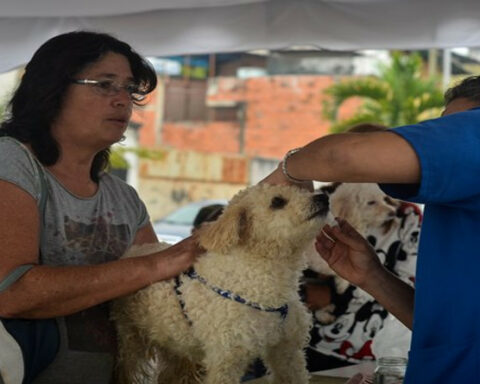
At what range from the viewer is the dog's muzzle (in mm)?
2057

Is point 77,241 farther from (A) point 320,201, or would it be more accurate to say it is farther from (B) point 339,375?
(B) point 339,375

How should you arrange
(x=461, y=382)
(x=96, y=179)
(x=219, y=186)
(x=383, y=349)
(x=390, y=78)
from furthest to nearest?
(x=219, y=186) → (x=390, y=78) → (x=383, y=349) → (x=96, y=179) → (x=461, y=382)

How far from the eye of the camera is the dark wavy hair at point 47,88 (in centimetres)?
241

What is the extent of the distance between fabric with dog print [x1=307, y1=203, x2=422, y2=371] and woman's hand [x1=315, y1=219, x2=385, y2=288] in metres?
1.24

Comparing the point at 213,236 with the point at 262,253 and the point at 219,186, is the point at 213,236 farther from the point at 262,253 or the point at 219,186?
the point at 219,186

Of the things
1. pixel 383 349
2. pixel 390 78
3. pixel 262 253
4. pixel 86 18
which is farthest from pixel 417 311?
pixel 390 78

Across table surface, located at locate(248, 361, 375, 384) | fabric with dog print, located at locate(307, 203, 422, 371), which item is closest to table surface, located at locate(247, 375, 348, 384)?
table surface, located at locate(248, 361, 375, 384)

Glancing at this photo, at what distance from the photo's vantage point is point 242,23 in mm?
3695

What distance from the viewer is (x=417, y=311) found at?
1665 millimetres

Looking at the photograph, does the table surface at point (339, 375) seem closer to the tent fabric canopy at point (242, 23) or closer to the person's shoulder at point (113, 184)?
the person's shoulder at point (113, 184)

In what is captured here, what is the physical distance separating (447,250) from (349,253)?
0.59 metres

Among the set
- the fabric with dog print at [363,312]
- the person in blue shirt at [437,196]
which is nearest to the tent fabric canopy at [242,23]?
the fabric with dog print at [363,312]

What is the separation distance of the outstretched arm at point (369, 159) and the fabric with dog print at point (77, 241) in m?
1.04

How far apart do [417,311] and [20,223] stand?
43.8 inches
